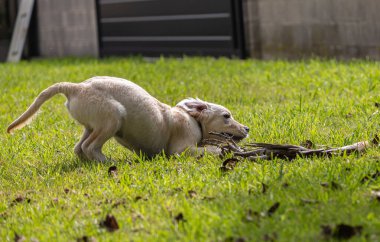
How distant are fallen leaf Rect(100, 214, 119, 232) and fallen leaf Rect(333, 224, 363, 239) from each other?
1.22 m

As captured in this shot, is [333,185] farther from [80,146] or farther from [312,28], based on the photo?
[312,28]

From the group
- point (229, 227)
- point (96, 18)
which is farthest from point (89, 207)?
point (96, 18)

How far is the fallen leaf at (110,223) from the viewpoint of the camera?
16.2ft

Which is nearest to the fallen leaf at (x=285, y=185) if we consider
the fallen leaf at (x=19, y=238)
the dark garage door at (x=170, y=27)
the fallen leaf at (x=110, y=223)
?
the fallen leaf at (x=110, y=223)

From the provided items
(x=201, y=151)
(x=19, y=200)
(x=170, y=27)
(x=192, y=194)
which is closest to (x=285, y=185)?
(x=192, y=194)

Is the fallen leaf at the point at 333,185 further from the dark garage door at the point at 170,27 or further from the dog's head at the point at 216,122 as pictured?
the dark garage door at the point at 170,27

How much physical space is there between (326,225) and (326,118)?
3433 millimetres

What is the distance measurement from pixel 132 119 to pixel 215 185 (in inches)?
50.0

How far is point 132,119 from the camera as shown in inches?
259

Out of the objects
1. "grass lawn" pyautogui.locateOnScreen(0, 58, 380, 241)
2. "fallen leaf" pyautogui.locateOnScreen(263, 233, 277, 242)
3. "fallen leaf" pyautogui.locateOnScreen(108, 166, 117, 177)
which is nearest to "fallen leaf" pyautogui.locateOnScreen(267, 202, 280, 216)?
"grass lawn" pyautogui.locateOnScreen(0, 58, 380, 241)

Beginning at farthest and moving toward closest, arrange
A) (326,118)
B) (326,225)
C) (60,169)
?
(326,118)
(60,169)
(326,225)

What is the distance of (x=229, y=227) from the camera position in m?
4.63

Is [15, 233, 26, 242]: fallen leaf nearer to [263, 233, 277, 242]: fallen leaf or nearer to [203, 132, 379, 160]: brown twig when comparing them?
[263, 233, 277, 242]: fallen leaf

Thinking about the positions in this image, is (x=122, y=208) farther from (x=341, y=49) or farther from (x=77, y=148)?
(x=341, y=49)
